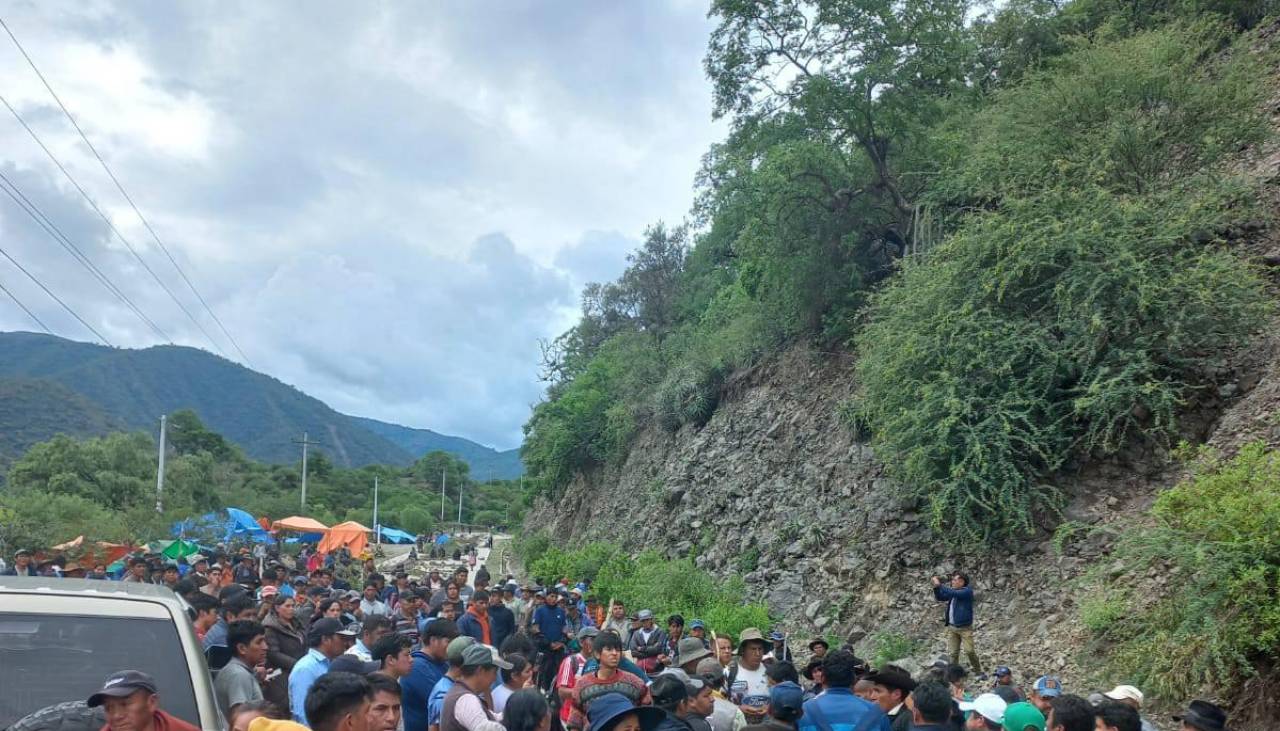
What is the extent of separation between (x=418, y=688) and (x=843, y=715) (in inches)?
121

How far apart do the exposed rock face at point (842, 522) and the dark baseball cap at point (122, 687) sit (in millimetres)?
10833

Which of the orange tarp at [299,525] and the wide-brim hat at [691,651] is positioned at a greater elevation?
the wide-brim hat at [691,651]

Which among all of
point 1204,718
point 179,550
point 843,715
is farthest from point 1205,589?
point 179,550

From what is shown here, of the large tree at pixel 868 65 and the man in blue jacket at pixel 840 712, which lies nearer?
the man in blue jacket at pixel 840 712

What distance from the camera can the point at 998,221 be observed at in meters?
15.7

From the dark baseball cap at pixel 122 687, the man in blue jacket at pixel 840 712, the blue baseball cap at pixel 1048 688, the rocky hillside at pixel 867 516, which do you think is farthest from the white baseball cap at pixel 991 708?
the rocky hillside at pixel 867 516

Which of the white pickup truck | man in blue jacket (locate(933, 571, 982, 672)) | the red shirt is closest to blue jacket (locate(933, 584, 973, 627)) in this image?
man in blue jacket (locate(933, 571, 982, 672))

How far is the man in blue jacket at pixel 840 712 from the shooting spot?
5.33 meters

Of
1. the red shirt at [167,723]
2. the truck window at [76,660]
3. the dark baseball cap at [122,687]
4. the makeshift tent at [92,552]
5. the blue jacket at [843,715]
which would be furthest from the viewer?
the makeshift tent at [92,552]

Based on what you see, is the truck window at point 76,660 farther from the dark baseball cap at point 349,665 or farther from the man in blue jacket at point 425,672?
the man in blue jacket at point 425,672

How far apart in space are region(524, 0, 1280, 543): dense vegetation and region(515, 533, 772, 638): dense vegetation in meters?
4.08

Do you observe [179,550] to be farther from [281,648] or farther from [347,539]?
[281,648]

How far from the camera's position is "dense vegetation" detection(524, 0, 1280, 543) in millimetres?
14023

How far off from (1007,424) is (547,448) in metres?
27.9
